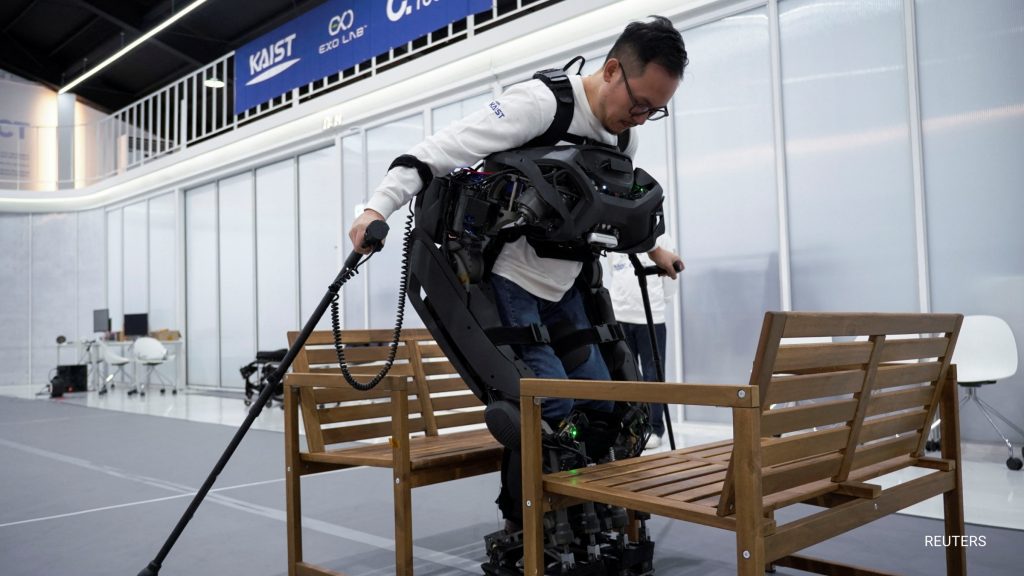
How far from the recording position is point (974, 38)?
4.57 meters

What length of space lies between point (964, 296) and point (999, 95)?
3.85ft

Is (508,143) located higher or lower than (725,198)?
lower

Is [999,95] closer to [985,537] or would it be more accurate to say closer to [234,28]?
[985,537]

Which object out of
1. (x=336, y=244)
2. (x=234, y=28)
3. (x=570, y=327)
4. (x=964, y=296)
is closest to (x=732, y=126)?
(x=964, y=296)

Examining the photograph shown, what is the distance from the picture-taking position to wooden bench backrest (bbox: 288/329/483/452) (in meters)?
2.32

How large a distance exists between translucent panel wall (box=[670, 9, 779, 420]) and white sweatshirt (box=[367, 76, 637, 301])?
379 centimetres

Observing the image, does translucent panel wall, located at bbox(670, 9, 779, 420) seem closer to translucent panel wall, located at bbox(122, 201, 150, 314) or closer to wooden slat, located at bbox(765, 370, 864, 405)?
wooden slat, located at bbox(765, 370, 864, 405)

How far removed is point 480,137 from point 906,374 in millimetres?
1106

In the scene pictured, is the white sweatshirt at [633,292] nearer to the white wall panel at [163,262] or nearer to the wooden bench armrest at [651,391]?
the wooden bench armrest at [651,391]

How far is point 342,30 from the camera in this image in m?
7.93

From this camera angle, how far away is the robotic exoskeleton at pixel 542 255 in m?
1.78

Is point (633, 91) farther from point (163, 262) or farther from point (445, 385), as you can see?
point (163, 262)

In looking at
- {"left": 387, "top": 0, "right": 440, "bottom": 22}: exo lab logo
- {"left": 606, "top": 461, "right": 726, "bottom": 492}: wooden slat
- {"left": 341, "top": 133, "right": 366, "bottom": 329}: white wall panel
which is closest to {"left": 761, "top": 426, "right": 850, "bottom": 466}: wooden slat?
{"left": 606, "top": 461, "right": 726, "bottom": 492}: wooden slat

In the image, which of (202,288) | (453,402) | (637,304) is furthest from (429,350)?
(202,288)
